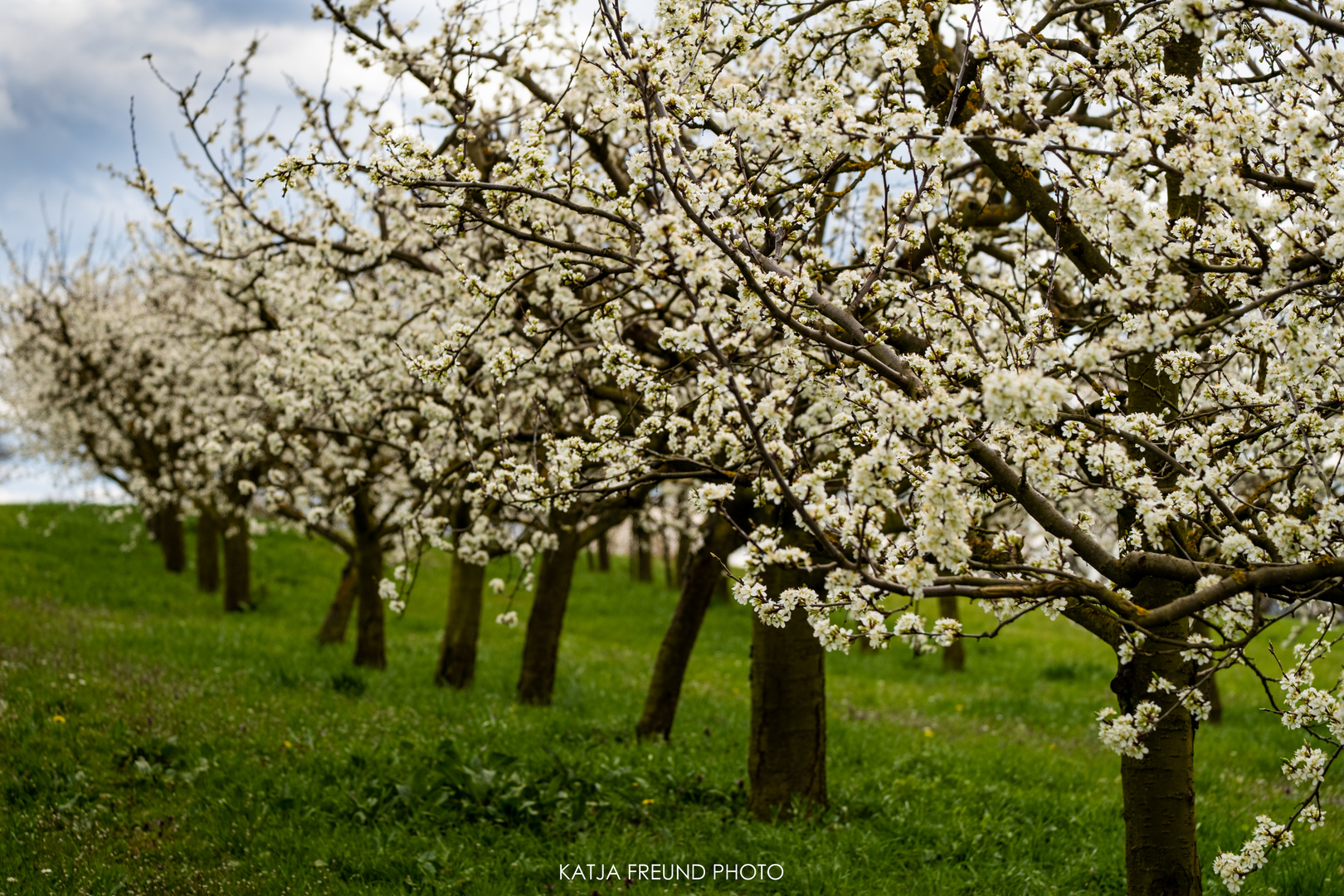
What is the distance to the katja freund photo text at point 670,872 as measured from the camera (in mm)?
6406

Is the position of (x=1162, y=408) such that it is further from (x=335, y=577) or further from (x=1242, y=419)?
(x=335, y=577)

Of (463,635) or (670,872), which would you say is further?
(463,635)

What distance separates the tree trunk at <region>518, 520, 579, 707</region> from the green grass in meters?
0.39

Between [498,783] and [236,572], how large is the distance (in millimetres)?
14841

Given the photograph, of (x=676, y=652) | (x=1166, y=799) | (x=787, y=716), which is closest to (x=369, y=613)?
(x=676, y=652)

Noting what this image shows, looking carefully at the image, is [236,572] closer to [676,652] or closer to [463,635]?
[463,635]

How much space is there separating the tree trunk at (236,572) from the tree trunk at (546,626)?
414 inches

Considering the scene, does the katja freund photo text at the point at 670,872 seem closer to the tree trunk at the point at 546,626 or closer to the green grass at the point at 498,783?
the green grass at the point at 498,783

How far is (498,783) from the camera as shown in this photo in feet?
25.4

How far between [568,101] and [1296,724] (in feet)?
25.2

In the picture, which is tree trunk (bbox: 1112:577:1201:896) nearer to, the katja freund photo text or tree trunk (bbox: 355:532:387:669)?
the katja freund photo text

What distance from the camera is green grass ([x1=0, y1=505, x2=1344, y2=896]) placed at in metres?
6.46

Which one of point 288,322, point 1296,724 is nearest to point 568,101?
point 288,322

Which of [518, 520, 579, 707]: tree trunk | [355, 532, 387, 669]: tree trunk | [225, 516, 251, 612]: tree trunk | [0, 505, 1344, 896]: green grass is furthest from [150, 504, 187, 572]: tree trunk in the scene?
[518, 520, 579, 707]: tree trunk
